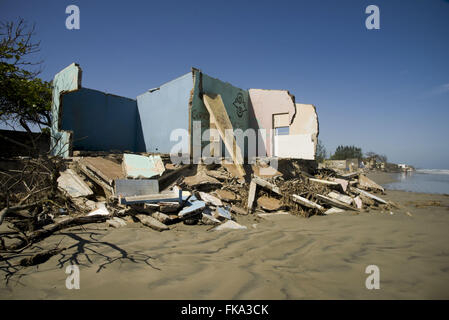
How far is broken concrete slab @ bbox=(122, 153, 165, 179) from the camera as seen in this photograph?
486 centimetres

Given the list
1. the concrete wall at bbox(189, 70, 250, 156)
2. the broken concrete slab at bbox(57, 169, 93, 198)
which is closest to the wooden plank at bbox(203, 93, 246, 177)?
the concrete wall at bbox(189, 70, 250, 156)

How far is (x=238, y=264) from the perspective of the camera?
2193 millimetres

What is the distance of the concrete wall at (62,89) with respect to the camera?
619cm

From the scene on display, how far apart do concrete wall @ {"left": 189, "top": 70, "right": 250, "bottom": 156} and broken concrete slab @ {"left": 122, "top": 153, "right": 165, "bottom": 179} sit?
1924mm

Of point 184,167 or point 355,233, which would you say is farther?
point 184,167

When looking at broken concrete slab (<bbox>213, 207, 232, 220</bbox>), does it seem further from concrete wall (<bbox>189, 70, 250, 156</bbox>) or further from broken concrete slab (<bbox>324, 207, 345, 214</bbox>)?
concrete wall (<bbox>189, 70, 250, 156</bbox>)

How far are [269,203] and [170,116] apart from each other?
508cm

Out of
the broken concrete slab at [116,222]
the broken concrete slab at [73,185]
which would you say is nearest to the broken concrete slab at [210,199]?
the broken concrete slab at [116,222]

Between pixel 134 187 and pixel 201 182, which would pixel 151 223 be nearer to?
pixel 134 187

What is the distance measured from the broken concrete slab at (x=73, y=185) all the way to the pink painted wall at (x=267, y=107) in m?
6.88

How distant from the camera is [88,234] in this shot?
9.69 ft
